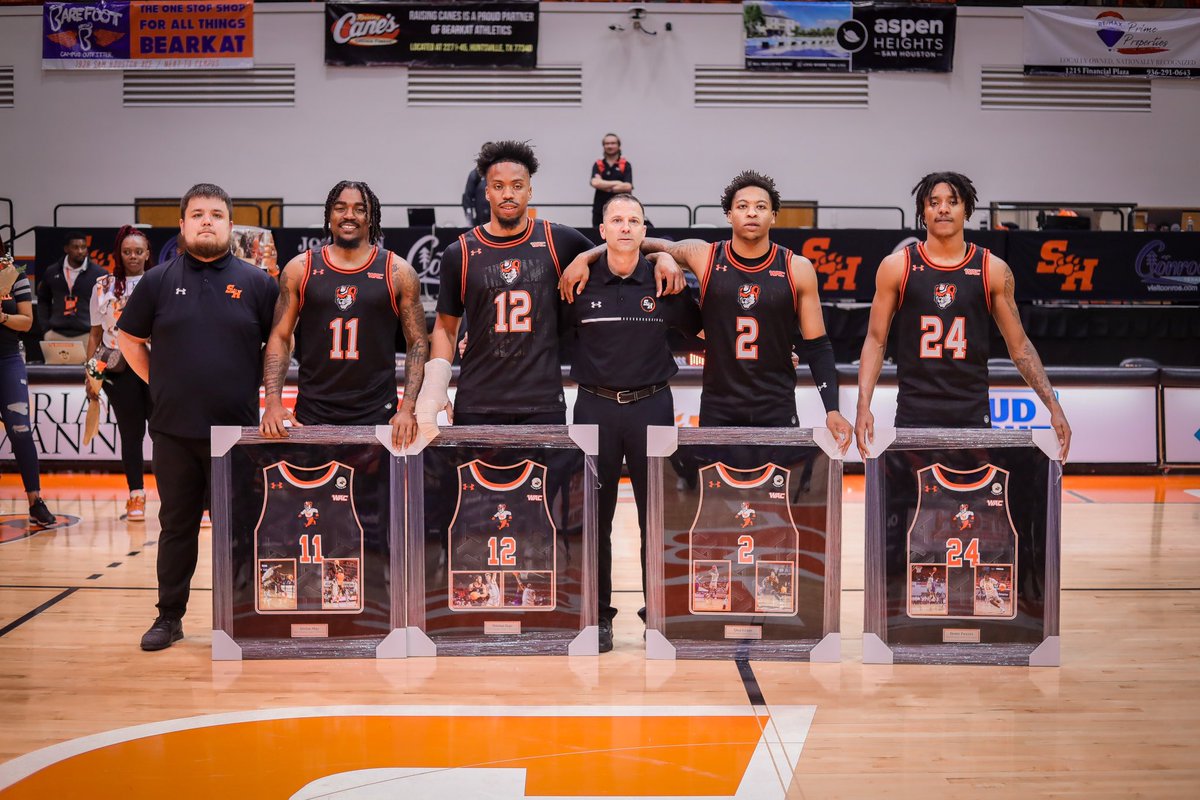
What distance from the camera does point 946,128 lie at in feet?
52.0

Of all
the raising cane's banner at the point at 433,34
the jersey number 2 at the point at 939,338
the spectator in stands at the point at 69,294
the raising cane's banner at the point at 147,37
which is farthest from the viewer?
the raising cane's banner at the point at 147,37

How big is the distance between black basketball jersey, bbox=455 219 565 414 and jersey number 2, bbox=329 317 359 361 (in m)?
0.45

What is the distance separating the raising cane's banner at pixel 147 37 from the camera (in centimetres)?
1539

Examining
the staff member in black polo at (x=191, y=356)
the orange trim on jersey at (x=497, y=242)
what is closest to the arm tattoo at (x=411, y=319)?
the orange trim on jersey at (x=497, y=242)

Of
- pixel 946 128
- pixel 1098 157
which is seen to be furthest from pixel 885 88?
pixel 1098 157

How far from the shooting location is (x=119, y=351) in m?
6.28

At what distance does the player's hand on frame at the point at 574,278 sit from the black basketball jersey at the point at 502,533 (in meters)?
0.70

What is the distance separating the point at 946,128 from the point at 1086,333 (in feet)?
15.8

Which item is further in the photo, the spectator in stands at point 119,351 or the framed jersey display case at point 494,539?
the spectator in stands at point 119,351

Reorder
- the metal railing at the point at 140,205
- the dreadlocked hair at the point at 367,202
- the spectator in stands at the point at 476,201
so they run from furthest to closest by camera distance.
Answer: the metal railing at the point at 140,205 < the spectator in stands at the point at 476,201 < the dreadlocked hair at the point at 367,202

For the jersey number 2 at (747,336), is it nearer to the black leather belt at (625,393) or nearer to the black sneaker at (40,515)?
the black leather belt at (625,393)

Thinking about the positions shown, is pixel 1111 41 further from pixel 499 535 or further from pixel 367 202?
pixel 499 535

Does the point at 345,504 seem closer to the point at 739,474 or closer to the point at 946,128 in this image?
the point at 739,474

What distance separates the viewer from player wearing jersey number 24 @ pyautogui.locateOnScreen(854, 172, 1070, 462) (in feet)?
14.1
